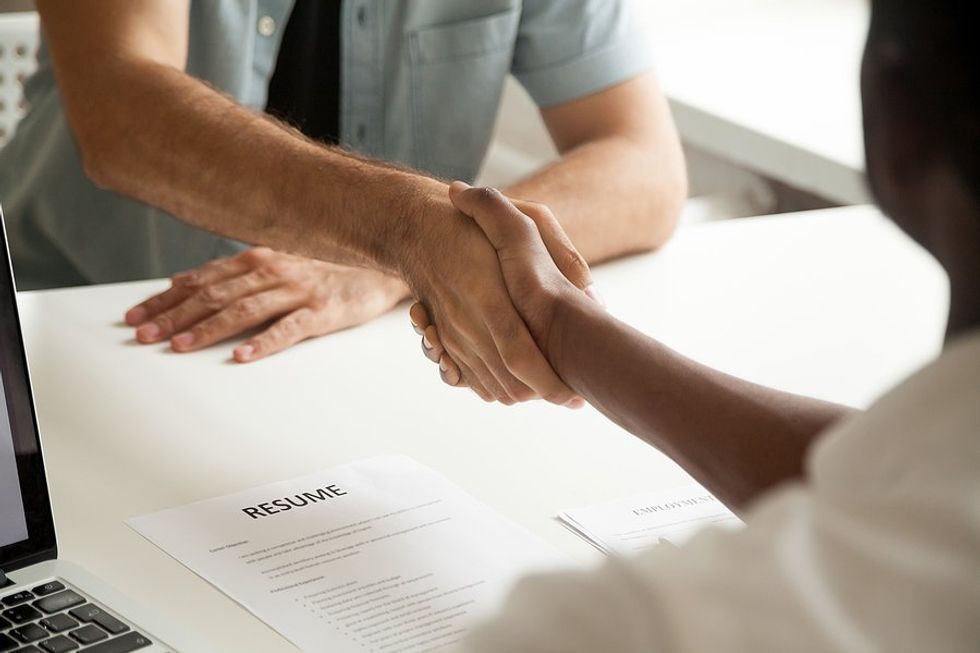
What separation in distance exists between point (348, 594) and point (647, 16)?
2023 millimetres

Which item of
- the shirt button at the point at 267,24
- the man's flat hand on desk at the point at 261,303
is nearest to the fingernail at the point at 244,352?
the man's flat hand on desk at the point at 261,303

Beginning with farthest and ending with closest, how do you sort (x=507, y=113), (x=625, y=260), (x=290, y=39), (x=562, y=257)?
(x=507, y=113) → (x=290, y=39) → (x=625, y=260) → (x=562, y=257)

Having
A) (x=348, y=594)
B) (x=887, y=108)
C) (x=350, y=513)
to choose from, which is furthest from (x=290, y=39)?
(x=887, y=108)

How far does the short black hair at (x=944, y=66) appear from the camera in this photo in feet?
1.48

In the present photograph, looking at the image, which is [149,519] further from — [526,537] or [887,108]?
[887,108]

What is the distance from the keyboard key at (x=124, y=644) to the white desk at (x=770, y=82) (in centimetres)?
142

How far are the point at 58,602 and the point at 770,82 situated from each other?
1.82 metres

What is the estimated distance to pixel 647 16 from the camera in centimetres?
262

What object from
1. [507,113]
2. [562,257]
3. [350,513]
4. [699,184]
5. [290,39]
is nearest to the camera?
[350,513]

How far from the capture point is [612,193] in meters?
1.44

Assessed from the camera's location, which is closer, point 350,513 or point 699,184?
point 350,513

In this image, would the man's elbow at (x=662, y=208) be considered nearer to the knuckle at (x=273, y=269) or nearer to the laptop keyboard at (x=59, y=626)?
the knuckle at (x=273, y=269)

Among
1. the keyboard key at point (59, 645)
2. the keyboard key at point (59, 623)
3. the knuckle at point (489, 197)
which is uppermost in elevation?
the knuckle at point (489, 197)

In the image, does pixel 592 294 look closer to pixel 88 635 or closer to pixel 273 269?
pixel 273 269
